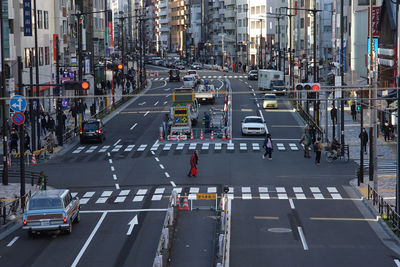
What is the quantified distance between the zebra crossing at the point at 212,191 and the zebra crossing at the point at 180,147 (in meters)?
14.8

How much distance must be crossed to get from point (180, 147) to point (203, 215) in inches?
924

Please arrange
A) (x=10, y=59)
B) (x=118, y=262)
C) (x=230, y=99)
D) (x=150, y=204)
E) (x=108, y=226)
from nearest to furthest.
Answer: (x=118, y=262) < (x=108, y=226) < (x=150, y=204) < (x=10, y=59) < (x=230, y=99)

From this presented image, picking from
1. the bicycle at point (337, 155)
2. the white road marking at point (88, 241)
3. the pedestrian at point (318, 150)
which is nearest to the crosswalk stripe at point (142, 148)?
the bicycle at point (337, 155)

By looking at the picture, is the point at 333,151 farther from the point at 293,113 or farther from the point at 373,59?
the point at 293,113

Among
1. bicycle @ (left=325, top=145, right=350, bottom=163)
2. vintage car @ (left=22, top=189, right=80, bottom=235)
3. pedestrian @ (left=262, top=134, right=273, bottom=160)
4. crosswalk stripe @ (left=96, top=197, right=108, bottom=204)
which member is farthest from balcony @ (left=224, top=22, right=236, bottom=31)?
vintage car @ (left=22, top=189, right=80, bottom=235)

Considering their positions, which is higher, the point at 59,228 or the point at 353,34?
the point at 353,34

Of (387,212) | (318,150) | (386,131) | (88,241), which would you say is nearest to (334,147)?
(318,150)

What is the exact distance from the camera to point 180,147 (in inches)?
2125

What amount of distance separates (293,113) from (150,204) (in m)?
42.4

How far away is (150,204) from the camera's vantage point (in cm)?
3425

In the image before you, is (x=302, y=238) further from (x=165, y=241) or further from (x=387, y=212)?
(x=165, y=241)

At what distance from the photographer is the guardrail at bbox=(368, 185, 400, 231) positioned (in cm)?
2820

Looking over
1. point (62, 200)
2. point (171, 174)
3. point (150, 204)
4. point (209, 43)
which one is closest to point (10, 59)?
point (171, 174)

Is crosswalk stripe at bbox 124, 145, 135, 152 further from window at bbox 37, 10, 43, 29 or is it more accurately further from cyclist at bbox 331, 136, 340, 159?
window at bbox 37, 10, 43, 29
